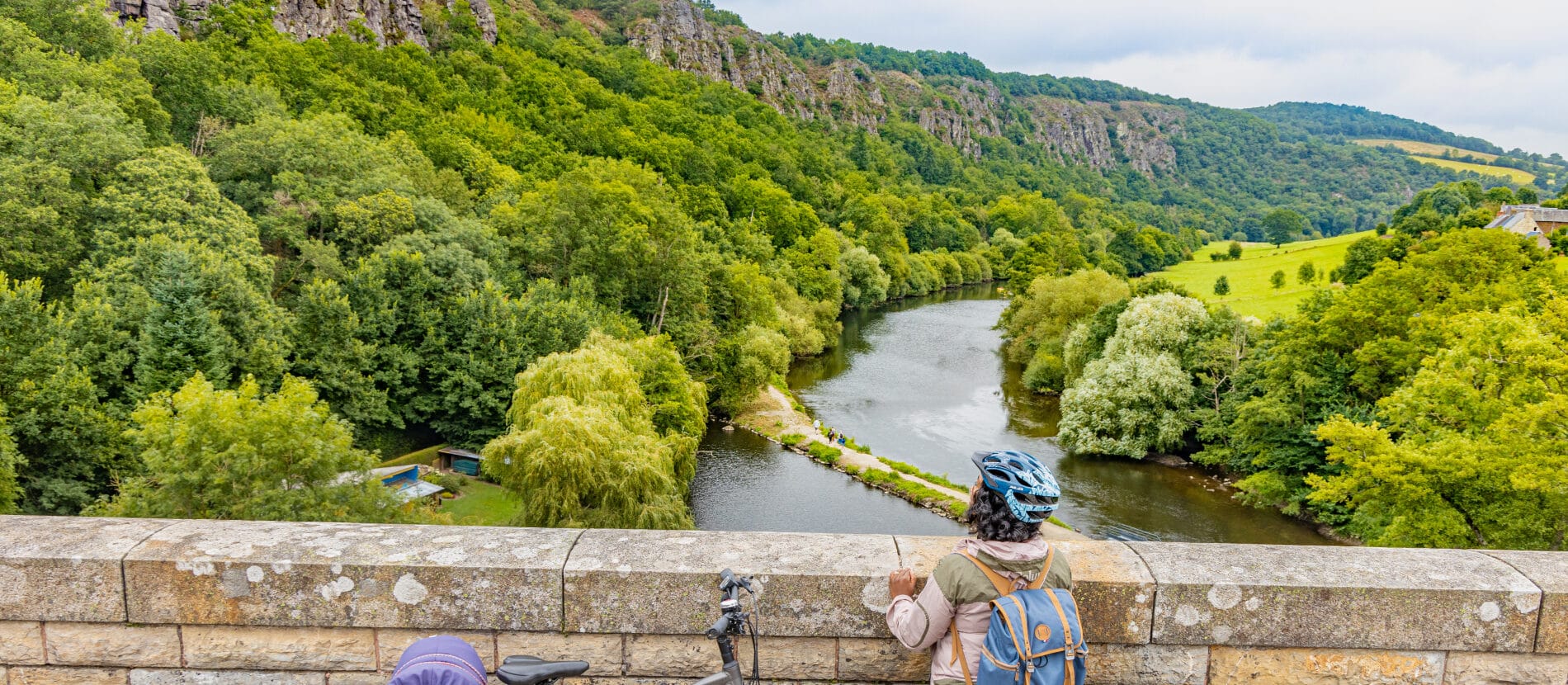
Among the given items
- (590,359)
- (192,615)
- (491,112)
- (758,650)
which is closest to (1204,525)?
(590,359)

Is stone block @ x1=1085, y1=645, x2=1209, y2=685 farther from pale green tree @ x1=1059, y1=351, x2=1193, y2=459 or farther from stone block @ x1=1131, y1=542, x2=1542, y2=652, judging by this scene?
pale green tree @ x1=1059, y1=351, x2=1193, y2=459

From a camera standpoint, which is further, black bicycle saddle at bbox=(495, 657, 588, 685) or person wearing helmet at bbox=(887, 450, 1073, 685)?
black bicycle saddle at bbox=(495, 657, 588, 685)

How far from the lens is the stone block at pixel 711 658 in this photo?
154 inches

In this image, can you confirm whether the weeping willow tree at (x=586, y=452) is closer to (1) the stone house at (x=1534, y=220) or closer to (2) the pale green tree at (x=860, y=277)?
(2) the pale green tree at (x=860, y=277)

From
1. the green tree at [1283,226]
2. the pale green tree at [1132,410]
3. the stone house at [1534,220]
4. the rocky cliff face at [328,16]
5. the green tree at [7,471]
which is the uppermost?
the rocky cliff face at [328,16]

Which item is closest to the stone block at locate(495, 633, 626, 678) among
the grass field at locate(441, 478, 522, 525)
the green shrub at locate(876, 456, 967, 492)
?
the grass field at locate(441, 478, 522, 525)

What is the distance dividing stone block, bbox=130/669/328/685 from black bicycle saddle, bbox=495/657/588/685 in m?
1.16

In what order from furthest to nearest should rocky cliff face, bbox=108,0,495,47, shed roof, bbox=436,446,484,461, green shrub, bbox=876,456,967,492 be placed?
rocky cliff face, bbox=108,0,495,47
green shrub, bbox=876,456,967,492
shed roof, bbox=436,446,484,461

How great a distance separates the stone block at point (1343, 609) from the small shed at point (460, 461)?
1114 inches

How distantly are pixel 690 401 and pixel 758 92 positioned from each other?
13491cm

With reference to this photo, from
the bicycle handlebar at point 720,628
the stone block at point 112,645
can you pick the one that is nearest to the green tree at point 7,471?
the stone block at point 112,645

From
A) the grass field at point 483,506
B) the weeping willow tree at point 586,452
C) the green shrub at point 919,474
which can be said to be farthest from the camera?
the green shrub at point 919,474

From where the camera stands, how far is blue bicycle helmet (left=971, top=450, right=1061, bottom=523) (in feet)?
10.1

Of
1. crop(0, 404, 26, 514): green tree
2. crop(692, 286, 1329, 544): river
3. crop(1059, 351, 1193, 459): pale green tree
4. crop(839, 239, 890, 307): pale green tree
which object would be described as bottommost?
crop(692, 286, 1329, 544): river
